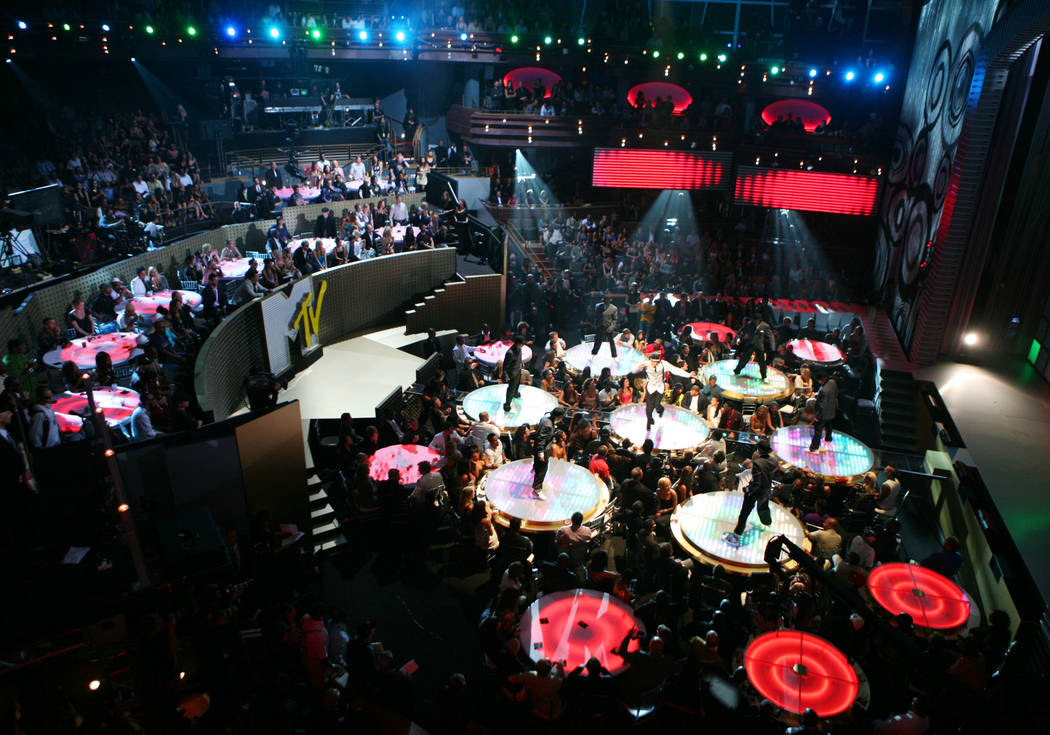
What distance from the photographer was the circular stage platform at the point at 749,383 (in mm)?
12219

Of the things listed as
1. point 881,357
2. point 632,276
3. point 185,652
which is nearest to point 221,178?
point 632,276

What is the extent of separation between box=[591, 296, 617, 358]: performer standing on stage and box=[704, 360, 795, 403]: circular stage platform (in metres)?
1.94

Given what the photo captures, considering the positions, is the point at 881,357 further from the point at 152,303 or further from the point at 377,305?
the point at 152,303

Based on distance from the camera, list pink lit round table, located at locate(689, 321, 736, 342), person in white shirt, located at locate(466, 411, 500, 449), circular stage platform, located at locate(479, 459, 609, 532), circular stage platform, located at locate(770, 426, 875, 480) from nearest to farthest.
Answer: circular stage platform, located at locate(479, 459, 609, 532)
circular stage platform, located at locate(770, 426, 875, 480)
person in white shirt, located at locate(466, 411, 500, 449)
pink lit round table, located at locate(689, 321, 736, 342)

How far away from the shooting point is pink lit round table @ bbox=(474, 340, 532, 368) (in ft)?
43.7

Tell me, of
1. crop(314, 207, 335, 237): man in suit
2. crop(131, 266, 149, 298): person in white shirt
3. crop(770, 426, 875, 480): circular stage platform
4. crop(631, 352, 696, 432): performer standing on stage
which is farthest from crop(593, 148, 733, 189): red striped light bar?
crop(131, 266, 149, 298): person in white shirt

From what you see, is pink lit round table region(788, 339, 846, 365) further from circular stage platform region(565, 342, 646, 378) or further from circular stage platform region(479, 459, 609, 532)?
circular stage platform region(479, 459, 609, 532)

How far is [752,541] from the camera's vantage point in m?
8.41

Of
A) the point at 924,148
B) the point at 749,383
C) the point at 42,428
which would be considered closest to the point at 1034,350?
the point at 924,148

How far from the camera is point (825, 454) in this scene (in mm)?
10430

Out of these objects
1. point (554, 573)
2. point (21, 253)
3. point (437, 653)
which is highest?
point (21, 253)

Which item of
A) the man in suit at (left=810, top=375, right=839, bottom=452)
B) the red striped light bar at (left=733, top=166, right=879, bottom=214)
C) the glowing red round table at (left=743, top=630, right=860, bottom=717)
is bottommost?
the glowing red round table at (left=743, top=630, right=860, bottom=717)

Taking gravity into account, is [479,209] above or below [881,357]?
above

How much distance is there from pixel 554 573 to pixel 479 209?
15842 mm
